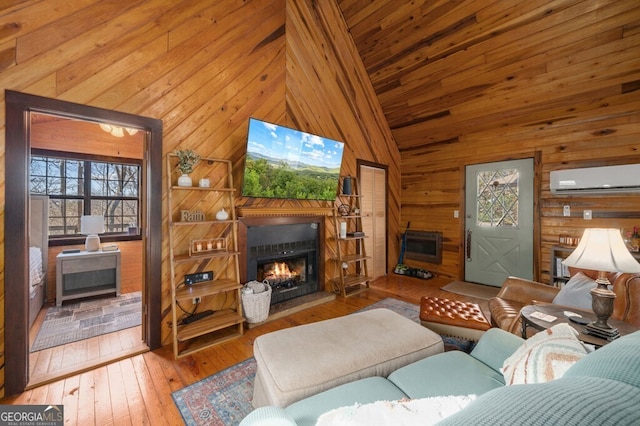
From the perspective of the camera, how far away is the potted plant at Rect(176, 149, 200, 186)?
98.6 inches

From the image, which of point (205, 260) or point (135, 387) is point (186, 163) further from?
point (135, 387)

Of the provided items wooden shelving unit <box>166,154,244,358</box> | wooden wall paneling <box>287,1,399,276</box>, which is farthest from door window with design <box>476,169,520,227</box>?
wooden shelving unit <box>166,154,244,358</box>

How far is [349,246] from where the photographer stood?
4.41m

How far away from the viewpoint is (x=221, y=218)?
280 centimetres

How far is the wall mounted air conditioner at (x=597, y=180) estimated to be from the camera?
3.18 metres

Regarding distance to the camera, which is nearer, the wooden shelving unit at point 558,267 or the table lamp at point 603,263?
the table lamp at point 603,263

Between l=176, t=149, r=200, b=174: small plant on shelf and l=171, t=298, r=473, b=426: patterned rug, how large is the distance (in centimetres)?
183

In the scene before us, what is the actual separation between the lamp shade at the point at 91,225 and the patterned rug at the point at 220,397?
Result: 3092mm

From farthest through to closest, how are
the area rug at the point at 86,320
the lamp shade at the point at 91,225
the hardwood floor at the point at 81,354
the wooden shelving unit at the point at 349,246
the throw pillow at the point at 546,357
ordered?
the wooden shelving unit at the point at 349,246, the lamp shade at the point at 91,225, the area rug at the point at 86,320, the hardwood floor at the point at 81,354, the throw pillow at the point at 546,357

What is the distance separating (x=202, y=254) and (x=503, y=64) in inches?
177

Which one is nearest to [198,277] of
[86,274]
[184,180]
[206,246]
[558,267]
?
[206,246]

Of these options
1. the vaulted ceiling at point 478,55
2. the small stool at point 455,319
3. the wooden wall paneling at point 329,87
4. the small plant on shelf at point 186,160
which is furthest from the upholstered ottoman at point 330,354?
the vaulted ceiling at point 478,55

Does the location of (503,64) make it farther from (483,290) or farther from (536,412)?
(536,412)

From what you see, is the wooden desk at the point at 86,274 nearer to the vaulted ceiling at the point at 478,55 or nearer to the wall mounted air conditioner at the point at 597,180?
the vaulted ceiling at the point at 478,55
